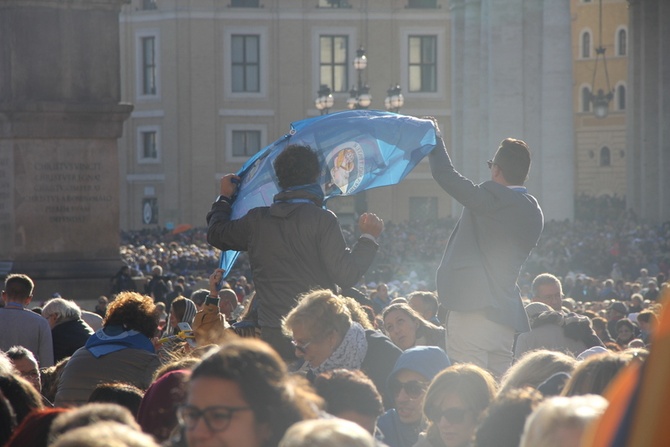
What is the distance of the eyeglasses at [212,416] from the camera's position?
359 centimetres

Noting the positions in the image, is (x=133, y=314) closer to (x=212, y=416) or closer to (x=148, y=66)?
(x=212, y=416)

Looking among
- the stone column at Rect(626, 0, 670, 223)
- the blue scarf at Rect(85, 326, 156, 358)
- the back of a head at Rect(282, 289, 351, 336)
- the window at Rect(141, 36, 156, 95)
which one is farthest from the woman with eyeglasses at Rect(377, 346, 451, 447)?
the window at Rect(141, 36, 156, 95)

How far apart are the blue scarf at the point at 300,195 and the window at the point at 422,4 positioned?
56.6 m

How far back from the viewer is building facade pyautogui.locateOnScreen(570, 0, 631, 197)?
83188 mm

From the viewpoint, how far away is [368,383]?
206 inches

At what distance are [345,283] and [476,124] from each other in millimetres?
43722

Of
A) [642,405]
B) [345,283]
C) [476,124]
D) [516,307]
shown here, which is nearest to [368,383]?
[345,283]

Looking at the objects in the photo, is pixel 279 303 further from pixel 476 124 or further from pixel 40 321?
pixel 476 124

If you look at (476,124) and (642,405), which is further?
(476,124)

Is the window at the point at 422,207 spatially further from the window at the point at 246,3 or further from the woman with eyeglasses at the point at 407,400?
the woman with eyeglasses at the point at 407,400

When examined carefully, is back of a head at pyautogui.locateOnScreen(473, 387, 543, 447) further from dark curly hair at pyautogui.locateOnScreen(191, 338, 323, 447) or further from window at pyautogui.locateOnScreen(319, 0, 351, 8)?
window at pyautogui.locateOnScreen(319, 0, 351, 8)

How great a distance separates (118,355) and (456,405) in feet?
7.77

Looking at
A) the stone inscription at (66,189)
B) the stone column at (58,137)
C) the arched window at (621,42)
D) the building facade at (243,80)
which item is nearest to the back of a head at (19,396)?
the stone column at (58,137)

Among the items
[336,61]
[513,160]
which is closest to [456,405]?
[513,160]
